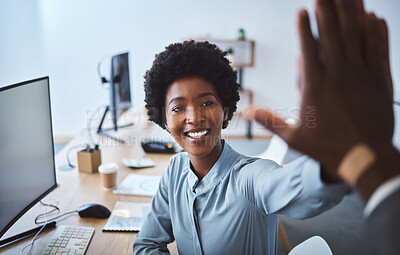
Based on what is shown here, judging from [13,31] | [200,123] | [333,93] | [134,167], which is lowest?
[134,167]

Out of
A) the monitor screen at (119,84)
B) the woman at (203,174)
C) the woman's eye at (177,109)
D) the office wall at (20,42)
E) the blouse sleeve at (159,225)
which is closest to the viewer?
the woman at (203,174)

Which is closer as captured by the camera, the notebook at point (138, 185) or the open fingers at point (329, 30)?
the open fingers at point (329, 30)

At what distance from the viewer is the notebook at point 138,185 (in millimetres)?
1656

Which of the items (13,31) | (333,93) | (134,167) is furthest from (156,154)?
(13,31)

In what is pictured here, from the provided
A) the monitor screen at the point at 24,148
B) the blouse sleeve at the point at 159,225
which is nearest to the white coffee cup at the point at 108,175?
the monitor screen at the point at 24,148

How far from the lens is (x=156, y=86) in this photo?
1181mm

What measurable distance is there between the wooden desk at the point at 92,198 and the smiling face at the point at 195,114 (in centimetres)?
43

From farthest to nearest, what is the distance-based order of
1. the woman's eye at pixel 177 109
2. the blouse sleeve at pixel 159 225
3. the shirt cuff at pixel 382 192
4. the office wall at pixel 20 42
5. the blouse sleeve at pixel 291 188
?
the office wall at pixel 20 42
the blouse sleeve at pixel 159 225
the woman's eye at pixel 177 109
the blouse sleeve at pixel 291 188
the shirt cuff at pixel 382 192

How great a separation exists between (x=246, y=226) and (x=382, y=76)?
637 millimetres

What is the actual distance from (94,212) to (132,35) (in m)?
3.71

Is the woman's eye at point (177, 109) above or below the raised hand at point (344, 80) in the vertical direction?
below

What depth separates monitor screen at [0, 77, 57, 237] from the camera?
1.07 meters

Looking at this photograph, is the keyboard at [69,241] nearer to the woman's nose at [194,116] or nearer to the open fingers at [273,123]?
the woman's nose at [194,116]

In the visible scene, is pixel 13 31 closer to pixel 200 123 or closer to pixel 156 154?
pixel 156 154
